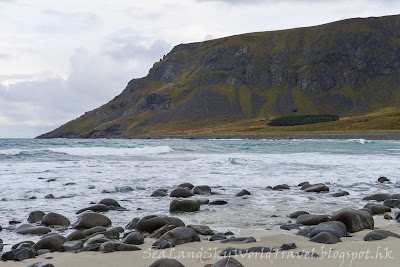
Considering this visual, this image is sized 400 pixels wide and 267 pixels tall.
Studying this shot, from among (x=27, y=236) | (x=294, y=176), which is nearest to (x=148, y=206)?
(x=27, y=236)

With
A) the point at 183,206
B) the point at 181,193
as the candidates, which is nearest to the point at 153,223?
the point at 183,206

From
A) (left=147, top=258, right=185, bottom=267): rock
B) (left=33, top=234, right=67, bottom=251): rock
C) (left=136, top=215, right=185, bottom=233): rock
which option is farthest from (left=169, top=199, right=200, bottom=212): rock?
(left=147, top=258, right=185, bottom=267): rock

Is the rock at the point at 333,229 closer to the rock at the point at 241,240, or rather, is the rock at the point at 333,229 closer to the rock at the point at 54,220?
the rock at the point at 241,240

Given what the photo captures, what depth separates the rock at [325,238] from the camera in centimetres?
800

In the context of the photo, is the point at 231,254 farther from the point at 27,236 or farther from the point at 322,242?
the point at 27,236

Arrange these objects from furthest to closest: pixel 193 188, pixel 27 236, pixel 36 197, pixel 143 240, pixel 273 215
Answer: pixel 193 188 → pixel 36 197 → pixel 273 215 → pixel 27 236 → pixel 143 240

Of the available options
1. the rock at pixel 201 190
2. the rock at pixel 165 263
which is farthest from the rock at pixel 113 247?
the rock at pixel 201 190

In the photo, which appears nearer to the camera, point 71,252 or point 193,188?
point 71,252

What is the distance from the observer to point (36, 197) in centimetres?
1549

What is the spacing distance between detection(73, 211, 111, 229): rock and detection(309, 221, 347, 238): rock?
219 inches

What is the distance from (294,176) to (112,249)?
Answer: 17.0 m

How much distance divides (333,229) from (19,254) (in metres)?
6.63

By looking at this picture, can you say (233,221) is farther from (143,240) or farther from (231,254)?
(231,254)

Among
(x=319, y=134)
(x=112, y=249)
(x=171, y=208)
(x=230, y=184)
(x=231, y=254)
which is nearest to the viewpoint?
(x=231, y=254)
